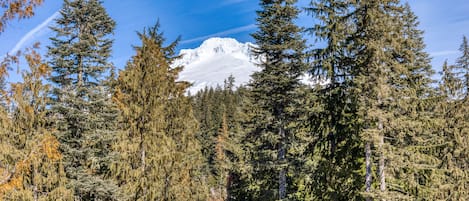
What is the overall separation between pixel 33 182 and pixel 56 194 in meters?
0.98

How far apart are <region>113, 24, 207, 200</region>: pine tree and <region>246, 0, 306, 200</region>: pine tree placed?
4217mm

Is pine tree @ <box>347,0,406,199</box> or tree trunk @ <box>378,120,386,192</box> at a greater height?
pine tree @ <box>347,0,406,199</box>

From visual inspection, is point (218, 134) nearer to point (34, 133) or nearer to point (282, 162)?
point (282, 162)

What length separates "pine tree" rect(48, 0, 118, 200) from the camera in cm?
1488

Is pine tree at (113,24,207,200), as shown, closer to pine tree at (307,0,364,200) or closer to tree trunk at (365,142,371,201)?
pine tree at (307,0,364,200)

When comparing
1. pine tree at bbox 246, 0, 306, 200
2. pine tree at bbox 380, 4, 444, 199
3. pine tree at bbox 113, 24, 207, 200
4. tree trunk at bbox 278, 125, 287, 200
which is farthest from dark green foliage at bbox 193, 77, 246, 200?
pine tree at bbox 380, 4, 444, 199

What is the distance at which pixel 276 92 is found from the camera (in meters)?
17.7

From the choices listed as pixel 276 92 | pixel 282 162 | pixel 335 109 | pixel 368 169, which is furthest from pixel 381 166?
pixel 276 92

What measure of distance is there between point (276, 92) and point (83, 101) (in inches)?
379

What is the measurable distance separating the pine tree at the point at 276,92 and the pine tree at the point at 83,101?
755cm

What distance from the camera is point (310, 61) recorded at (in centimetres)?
1326

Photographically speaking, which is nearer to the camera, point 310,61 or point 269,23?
point 310,61

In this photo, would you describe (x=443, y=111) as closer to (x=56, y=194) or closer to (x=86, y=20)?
(x=56, y=194)

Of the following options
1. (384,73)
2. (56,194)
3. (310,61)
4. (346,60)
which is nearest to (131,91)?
(56,194)
